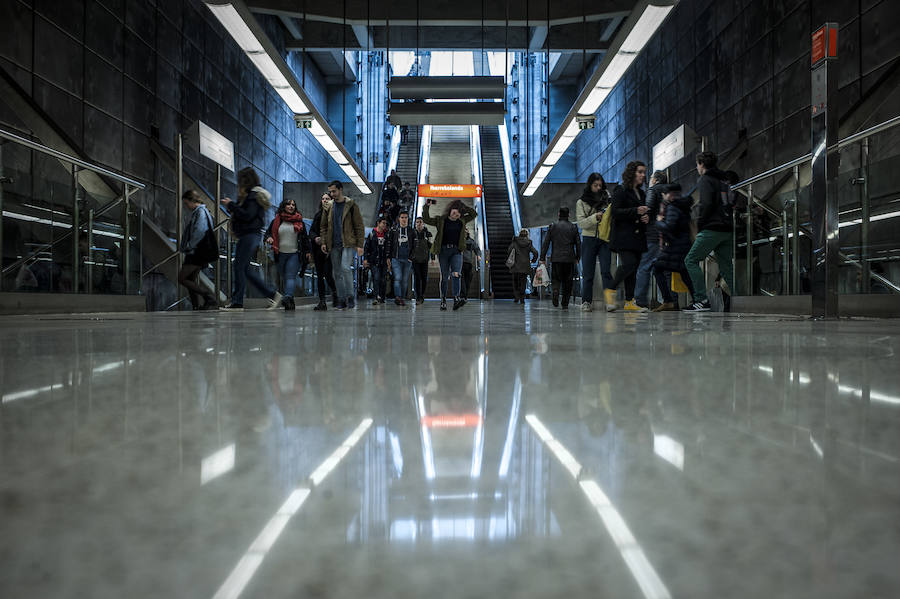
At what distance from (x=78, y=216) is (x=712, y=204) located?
244 inches

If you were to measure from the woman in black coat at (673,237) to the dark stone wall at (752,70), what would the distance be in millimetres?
777

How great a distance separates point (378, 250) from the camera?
A: 37.9ft

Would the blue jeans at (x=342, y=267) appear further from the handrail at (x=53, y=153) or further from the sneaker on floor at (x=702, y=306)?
the sneaker on floor at (x=702, y=306)

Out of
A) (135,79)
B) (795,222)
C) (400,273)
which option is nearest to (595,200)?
(795,222)

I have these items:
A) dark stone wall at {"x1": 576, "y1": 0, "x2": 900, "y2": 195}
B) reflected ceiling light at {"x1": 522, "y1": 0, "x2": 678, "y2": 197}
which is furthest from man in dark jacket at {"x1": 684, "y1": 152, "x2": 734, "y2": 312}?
reflected ceiling light at {"x1": 522, "y1": 0, "x2": 678, "y2": 197}

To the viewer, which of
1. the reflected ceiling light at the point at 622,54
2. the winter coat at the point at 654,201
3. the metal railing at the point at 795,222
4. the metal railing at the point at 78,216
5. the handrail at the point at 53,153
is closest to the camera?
the metal railing at the point at 795,222

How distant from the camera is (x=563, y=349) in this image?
5.53 feet

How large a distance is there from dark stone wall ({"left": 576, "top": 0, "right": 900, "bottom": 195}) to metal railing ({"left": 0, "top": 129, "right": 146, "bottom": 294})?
21.5ft

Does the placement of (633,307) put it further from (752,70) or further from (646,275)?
(752,70)

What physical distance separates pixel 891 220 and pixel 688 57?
10.0 m

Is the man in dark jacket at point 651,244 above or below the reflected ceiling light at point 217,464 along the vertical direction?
above

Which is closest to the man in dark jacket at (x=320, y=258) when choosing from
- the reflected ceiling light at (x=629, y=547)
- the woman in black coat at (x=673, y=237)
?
the woman in black coat at (x=673, y=237)

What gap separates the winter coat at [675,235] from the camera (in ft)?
22.2

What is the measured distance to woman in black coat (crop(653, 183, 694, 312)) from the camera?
6746mm
